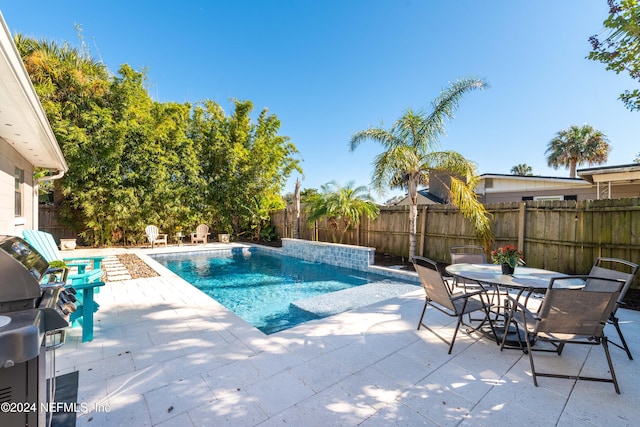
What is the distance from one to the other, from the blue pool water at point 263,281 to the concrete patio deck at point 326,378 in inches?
47.5

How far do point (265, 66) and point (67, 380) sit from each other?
1089cm

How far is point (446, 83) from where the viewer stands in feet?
22.2

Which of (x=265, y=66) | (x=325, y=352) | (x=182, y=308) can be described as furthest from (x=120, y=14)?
(x=325, y=352)

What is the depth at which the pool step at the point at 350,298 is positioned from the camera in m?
4.54

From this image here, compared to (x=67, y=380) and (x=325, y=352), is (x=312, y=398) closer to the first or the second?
(x=325, y=352)

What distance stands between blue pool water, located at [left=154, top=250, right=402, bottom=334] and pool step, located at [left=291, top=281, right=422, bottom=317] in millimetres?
197

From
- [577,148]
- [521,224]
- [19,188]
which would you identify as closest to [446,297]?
[521,224]

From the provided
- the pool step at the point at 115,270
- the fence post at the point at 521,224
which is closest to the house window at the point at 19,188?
the pool step at the point at 115,270

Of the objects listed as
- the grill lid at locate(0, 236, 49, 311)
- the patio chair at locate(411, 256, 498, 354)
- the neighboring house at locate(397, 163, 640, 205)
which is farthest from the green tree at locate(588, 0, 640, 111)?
the grill lid at locate(0, 236, 49, 311)

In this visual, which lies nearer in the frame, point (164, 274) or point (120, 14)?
point (164, 274)

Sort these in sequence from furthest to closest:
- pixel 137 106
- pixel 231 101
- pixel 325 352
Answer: pixel 231 101
pixel 137 106
pixel 325 352

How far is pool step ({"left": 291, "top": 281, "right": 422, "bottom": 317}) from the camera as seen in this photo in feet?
14.9

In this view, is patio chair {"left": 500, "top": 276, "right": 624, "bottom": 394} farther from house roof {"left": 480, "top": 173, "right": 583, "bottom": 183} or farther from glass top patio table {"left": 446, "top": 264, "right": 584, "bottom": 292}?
house roof {"left": 480, "top": 173, "right": 583, "bottom": 183}

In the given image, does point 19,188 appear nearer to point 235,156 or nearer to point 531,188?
point 235,156
